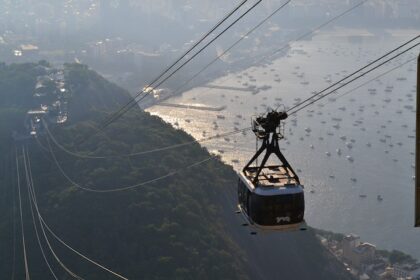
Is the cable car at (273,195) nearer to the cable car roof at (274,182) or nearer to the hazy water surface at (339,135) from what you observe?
the cable car roof at (274,182)

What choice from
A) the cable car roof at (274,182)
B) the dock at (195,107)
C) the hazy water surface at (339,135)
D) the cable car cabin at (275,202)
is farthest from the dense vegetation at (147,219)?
the dock at (195,107)

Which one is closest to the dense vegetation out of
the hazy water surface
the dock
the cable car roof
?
the hazy water surface

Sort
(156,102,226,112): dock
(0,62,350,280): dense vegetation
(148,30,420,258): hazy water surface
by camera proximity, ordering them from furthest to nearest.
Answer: (156,102,226,112): dock → (148,30,420,258): hazy water surface → (0,62,350,280): dense vegetation

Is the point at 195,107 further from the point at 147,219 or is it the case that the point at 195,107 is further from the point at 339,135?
the point at 147,219

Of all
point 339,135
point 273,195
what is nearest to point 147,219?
point 273,195

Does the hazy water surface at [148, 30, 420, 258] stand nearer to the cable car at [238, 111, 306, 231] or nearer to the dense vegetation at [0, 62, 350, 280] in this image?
the dense vegetation at [0, 62, 350, 280]

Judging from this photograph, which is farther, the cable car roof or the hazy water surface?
the hazy water surface
